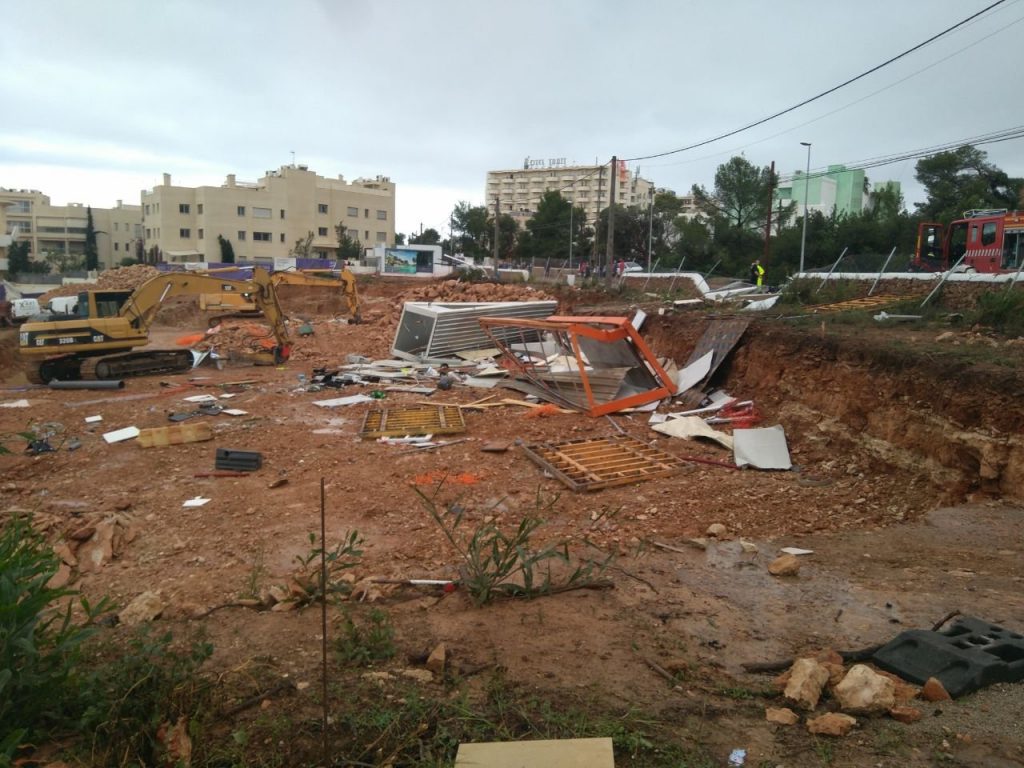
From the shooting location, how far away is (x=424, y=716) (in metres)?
3.03

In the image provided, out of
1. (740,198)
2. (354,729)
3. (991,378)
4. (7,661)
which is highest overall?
(740,198)

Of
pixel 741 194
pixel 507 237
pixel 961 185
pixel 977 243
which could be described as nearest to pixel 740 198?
pixel 741 194

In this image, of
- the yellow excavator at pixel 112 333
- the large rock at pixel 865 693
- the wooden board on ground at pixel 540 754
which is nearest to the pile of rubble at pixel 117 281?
the yellow excavator at pixel 112 333

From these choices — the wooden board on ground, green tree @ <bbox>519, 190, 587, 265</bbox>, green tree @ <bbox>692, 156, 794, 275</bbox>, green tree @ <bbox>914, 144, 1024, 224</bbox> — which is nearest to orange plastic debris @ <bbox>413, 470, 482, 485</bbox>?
the wooden board on ground

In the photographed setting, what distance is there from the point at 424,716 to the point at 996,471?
248 inches

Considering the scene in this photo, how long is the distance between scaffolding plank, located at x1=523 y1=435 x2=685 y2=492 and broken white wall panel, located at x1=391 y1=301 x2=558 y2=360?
25.0 feet

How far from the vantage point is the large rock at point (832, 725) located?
294 cm

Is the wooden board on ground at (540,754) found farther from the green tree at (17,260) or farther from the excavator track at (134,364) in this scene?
the green tree at (17,260)

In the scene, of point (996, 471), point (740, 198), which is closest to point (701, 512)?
point (996, 471)

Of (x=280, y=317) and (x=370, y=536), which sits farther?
(x=280, y=317)

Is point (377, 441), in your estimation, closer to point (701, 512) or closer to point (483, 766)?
point (701, 512)

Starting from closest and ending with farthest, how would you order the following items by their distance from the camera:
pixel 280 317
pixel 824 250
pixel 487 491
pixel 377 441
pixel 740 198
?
pixel 487 491
pixel 377 441
pixel 280 317
pixel 824 250
pixel 740 198

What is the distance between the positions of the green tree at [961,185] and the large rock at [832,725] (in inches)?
1489

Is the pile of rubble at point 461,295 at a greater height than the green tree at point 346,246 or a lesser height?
lesser
